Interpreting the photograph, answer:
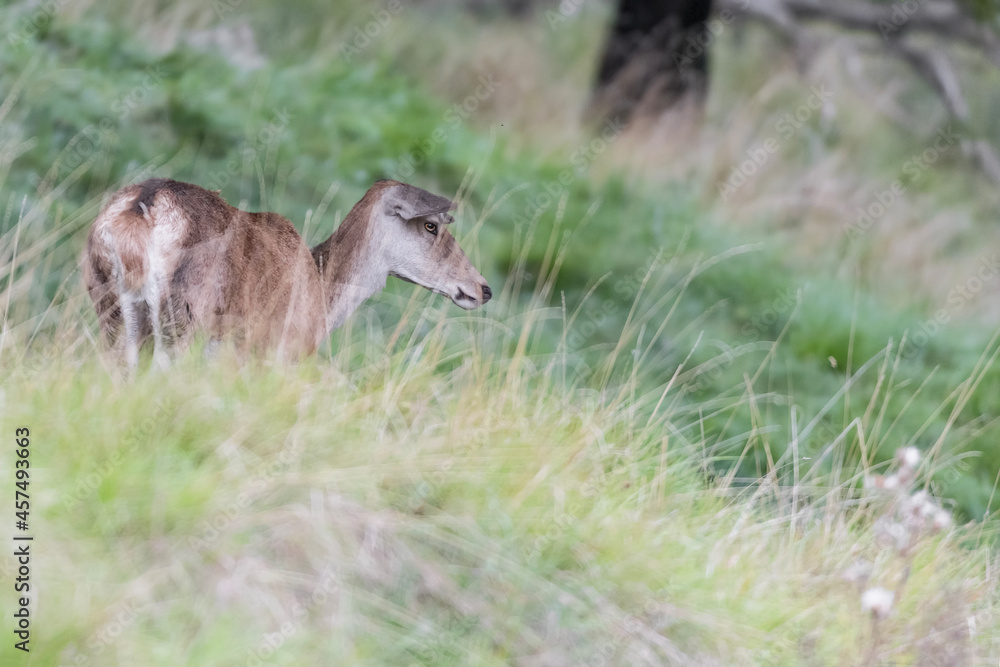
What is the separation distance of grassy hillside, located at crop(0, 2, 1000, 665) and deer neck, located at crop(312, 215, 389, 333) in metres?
0.26

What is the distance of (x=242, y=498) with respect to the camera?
11.4 feet

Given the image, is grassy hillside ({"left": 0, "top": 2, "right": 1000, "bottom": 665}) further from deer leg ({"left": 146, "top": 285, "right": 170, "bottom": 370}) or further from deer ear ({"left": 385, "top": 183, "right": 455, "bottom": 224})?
deer ear ({"left": 385, "top": 183, "right": 455, "bottom": 224})

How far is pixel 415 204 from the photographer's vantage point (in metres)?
4.92

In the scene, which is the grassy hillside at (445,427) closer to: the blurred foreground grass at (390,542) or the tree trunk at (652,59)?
the blurred foreground grass at (390,542)

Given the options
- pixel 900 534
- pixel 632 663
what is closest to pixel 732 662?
pixel 632 663

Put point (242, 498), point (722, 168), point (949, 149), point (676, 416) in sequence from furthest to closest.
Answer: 1. point (949, 149)
2. point (722, 168)
3. point (676, 416)
4. point (242, 498)

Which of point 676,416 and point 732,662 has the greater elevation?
point 732,662

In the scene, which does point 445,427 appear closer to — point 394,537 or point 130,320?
A: point 394,537

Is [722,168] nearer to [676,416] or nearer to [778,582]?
[676,416]

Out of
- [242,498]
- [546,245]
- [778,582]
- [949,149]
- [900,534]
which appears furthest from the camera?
[949,149]

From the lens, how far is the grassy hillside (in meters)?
3.36

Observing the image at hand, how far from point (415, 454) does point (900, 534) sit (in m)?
1.80

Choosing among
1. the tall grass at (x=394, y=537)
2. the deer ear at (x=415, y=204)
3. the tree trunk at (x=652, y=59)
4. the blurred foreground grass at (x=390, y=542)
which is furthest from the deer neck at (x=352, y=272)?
the tree trunk at (x=652, y=59)

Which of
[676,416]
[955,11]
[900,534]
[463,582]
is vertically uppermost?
[955,11]
